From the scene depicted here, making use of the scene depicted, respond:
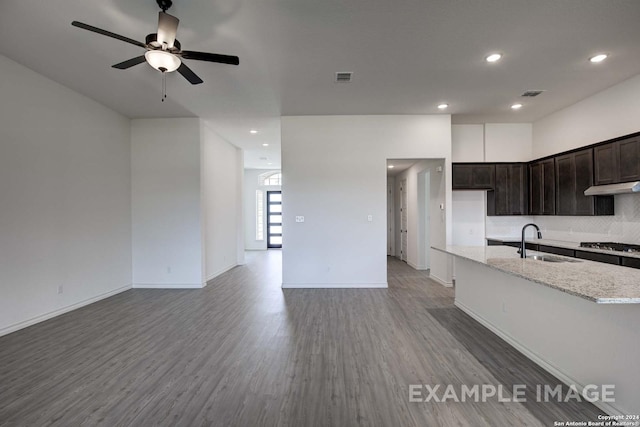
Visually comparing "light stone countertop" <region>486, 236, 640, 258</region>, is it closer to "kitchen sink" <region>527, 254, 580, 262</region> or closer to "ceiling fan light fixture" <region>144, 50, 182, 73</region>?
"kitchen sink" <region>527, 254, 580, 262</region>

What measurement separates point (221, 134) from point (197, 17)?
403 cm

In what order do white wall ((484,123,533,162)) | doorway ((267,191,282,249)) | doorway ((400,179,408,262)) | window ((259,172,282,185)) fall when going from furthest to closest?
doorway ((267,191,282,249)) < window ((259,172,282,185)) < doorway ((400,179,408,262)) < white wall ((484,123,533,162))

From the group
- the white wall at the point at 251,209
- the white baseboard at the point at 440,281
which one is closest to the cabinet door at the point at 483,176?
the white baseboard at the point at 440,281

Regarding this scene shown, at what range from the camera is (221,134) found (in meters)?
6.49

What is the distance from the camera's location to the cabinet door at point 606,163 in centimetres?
388

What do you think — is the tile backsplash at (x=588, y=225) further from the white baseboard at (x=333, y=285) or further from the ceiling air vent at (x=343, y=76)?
the ceiling air vent at (x=343, y=76)

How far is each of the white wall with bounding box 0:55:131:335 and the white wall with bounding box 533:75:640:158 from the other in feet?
26.0

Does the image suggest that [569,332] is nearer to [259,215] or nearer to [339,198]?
[339,198]

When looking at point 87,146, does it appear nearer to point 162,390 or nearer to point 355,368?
point 162,390

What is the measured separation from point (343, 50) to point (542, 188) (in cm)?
462

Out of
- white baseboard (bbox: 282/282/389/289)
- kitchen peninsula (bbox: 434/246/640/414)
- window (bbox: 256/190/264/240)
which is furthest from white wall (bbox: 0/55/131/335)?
window (bbox: 256/190/264/240)

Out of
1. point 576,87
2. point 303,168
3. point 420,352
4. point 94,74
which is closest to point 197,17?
point 94,74

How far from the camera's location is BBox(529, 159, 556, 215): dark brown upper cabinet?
16.5ft

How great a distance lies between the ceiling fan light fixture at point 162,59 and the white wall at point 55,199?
2.37m
